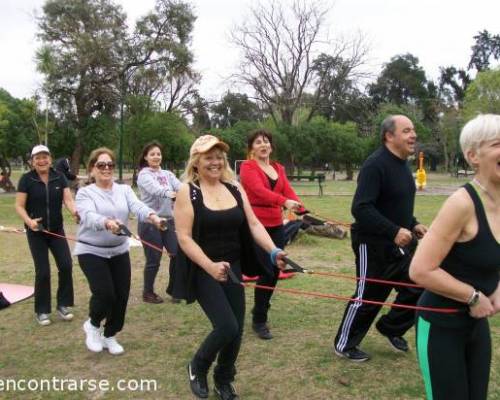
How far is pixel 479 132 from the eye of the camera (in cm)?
213

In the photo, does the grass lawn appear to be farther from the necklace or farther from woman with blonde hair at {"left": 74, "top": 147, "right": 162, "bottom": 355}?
the necklace

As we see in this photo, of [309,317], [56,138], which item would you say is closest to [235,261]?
[309,317]

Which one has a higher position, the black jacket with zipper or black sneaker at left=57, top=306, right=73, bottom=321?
the black jacket with zipper

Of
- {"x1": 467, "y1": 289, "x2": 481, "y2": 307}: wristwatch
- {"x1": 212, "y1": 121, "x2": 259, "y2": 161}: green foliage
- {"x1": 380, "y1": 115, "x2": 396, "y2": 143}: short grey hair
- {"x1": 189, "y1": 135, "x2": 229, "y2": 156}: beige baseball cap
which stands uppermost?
{"x1": 212, "y1": 121, "x2": 259, "y2": 161}: green foliage

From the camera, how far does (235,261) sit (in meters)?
3.47

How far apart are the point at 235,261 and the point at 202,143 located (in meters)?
0.82

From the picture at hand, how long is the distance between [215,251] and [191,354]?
4.83 feet

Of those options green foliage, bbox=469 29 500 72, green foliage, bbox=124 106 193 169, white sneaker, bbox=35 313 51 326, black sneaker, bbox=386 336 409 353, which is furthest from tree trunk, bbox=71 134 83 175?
green foliage, bbox=469 29 500 72

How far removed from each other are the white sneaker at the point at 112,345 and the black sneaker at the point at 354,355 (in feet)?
6.02

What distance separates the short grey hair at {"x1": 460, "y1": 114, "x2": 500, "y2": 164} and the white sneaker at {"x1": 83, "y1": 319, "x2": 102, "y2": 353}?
3467 mm

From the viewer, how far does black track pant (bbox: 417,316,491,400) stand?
223 cm

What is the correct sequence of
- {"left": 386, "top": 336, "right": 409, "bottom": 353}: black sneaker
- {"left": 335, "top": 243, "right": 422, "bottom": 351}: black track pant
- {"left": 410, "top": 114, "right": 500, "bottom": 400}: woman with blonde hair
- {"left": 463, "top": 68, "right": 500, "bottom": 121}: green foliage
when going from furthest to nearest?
{"left": 463, "top": 68, "right": 500, "bottom": 121}: green foliage
{"left": 386, "top": 336, "right": 409, "bottom": 353}: black sneaker
{"left": 335, "top": 243, "right": 422, "bottom": 351}: black track pant
{"left": 410, "top": 114, "right": 500, "bottom": 400}: woman with blonde hair

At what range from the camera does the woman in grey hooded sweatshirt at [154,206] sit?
5.87 m

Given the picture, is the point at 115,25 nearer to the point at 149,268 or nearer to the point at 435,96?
the point at 149,268
